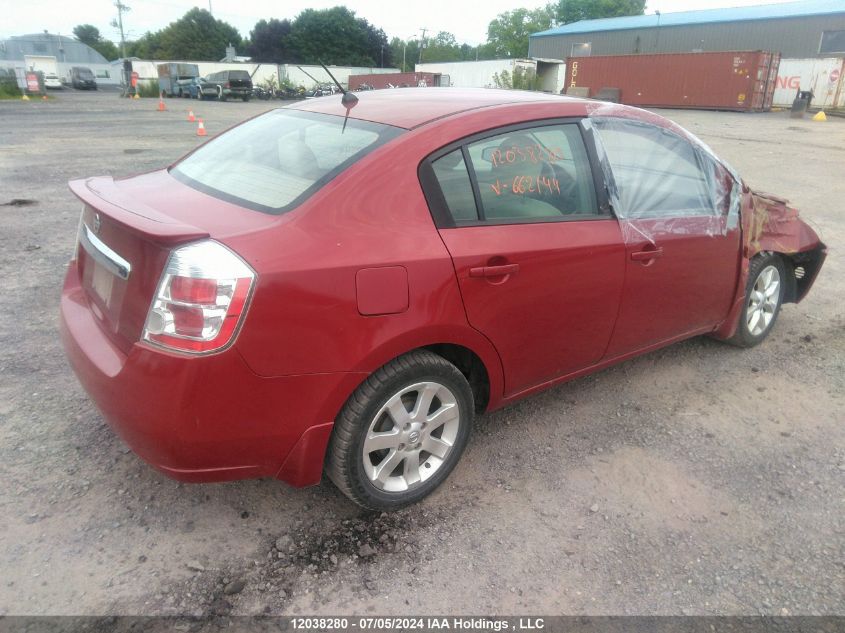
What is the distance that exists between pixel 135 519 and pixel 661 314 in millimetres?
2734

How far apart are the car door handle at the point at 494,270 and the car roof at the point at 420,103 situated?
2.14 ft

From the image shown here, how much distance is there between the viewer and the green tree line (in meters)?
78.7

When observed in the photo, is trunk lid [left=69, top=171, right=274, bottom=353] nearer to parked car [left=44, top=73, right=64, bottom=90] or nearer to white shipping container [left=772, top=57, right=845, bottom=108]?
white shipping container [left=772, top=57, right=845, bottom=108]

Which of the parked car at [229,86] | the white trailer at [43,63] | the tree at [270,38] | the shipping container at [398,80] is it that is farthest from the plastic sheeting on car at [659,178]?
the tree at [270,38]

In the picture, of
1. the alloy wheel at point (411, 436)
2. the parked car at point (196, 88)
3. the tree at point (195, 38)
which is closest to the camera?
the alloy wheel at point (411, 436)

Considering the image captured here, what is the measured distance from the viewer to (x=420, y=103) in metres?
2.89

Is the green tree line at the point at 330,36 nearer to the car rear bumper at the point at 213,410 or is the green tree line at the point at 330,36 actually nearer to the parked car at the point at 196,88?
the parked car at the point at 196,88

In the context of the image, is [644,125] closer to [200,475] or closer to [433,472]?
[433,472]

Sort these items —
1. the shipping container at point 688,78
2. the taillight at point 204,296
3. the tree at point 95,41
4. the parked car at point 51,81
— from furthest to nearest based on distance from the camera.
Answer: the tree at point 95,41 → the parked car at point 51,81 → the shipping container at point 688,78 → the taillight at point 204,296

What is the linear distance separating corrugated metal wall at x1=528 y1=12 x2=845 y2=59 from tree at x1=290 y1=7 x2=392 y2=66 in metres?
31.5

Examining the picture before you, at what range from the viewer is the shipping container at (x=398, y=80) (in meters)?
40.1

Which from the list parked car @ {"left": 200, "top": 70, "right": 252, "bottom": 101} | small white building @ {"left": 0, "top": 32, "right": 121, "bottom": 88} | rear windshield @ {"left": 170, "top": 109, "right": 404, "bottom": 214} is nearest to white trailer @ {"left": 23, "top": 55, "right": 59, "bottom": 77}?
small white building @ {"left": 0, "top": 32, "right": 121, "bottom": 88}

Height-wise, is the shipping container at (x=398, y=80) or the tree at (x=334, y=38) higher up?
the tree at (x=334, y=38)

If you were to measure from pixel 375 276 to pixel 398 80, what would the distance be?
45.4m
